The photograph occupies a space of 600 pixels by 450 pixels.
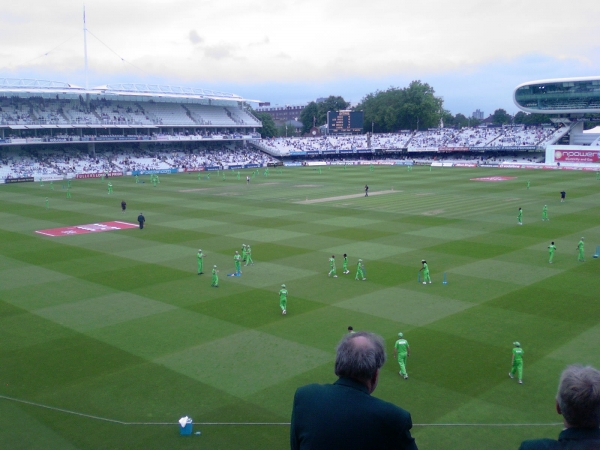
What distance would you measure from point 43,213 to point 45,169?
Answer: 124ft

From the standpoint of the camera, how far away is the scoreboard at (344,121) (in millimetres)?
111312

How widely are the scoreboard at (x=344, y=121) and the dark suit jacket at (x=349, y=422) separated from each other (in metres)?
110

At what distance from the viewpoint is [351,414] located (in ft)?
11.2

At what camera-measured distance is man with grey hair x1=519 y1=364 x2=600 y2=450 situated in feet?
10.2

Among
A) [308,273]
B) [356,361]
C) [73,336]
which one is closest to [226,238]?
[308,273]

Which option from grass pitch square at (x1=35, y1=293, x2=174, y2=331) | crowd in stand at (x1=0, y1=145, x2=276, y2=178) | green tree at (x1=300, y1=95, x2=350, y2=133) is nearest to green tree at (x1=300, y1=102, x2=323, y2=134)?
green tree at (x1=300, y1=95, x2=350, y2=133)

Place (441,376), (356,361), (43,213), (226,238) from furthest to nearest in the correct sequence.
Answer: (43,213) < (226,238) < (441,376) < (356,361)

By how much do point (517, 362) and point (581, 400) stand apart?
10.2m

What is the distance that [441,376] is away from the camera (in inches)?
518

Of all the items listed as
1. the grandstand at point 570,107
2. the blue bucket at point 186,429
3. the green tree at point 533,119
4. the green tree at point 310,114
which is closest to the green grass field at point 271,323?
the blue bucket at point 186,429

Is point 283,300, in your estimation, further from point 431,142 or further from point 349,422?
point 431,142

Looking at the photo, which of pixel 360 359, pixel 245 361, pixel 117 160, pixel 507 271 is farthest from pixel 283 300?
pixel 117 160

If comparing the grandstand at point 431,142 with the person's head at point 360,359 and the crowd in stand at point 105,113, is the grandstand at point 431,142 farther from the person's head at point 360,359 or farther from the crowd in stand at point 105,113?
the person's head at point 360,359

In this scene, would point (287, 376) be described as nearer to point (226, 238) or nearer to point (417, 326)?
point (417, 326)
